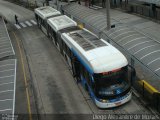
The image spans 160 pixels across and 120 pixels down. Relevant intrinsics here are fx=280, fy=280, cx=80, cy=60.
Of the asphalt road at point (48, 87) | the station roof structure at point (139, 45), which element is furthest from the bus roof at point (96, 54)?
the asphalt road at point (48, 87)

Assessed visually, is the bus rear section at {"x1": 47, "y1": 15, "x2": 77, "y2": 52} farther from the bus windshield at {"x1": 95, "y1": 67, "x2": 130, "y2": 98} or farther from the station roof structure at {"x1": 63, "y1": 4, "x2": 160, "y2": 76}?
the bus windshield at {"x1": 95, "y1": 67, "x2": 130, "y2": 98}

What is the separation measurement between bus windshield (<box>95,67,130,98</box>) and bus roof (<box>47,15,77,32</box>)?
12.9m

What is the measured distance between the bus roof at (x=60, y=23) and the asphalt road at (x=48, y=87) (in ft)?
11.7

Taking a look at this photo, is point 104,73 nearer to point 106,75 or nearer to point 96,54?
point 106,75

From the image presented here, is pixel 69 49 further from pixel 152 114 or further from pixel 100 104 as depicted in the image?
pixel 152 114

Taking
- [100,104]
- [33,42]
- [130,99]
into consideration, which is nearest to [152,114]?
[130,99]

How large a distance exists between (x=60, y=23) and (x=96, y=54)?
12.6 meters

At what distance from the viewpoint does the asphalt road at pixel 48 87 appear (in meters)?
22.1

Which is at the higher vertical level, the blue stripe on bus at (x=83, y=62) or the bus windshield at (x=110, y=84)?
the blue stripe on bus at (x=83, y=62)

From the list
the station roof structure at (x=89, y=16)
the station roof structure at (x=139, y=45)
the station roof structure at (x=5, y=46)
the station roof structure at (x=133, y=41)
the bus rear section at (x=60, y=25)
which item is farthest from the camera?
the station roof structure at (x=89, y=16)

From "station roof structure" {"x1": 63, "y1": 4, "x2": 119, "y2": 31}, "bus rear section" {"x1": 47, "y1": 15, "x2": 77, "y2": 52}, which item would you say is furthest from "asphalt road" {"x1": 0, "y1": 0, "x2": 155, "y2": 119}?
"station roof structure" {"x1": 63, "y1": 4, "x2": 119, "y2": 31}

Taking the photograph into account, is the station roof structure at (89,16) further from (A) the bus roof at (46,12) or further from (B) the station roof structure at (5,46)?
(B) the station roof structure at (5,46)

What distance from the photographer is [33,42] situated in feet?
131

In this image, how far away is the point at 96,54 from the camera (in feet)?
69.3
